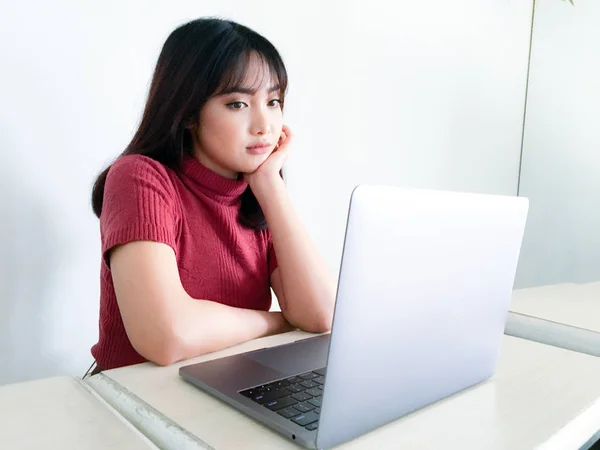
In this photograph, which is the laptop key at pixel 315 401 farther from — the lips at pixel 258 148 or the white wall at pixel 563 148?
the white wall at pixel 563 148

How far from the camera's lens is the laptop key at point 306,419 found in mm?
464

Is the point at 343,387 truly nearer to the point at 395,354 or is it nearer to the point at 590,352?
the point at 395,354

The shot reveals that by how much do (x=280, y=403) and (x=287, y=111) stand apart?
1.07m

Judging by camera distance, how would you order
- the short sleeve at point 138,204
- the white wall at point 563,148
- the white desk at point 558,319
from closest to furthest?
the short sleeve at point 138,204
the white desk at point 558,319
the white wall at point 563,148

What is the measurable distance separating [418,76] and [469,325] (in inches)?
55.8

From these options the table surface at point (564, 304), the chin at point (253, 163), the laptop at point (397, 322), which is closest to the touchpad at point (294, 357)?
the laptop at point (397, 322)

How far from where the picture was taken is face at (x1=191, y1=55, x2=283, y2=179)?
877mm

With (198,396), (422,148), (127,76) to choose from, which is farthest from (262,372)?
(422,148)

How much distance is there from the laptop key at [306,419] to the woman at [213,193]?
27 cm

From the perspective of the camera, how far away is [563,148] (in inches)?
87.4

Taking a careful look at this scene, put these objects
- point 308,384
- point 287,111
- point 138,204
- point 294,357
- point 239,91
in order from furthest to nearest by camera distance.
A: point 287,111
point 239,91
point 138,204
point 294,357
point 308,384

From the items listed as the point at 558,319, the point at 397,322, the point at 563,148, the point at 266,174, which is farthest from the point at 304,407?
the point at 563,148

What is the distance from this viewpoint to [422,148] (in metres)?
1.86

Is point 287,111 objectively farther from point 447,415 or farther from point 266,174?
point 447,415
